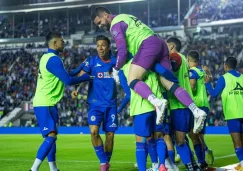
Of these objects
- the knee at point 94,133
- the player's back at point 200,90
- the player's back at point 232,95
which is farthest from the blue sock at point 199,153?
the knee at point 94,133

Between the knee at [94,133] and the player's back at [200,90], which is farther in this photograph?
the player's back at [200,90]

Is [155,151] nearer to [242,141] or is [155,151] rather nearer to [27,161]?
[242,141]

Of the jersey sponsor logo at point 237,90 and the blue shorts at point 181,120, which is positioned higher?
the jersey sponsor logo at point 237,90

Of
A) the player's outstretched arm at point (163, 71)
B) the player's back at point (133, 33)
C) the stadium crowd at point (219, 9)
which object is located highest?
the stadium crowd at point (219, 9)

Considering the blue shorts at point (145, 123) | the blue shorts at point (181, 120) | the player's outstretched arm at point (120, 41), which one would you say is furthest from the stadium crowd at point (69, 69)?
the player's outstretched arm at point (120, 41)

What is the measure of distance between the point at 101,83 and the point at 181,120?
201 cm

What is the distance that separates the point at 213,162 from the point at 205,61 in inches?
926

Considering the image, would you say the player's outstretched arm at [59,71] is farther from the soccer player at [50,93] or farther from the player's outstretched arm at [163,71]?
the player's outstretched arm at [163,71]

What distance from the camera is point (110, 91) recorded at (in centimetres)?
937

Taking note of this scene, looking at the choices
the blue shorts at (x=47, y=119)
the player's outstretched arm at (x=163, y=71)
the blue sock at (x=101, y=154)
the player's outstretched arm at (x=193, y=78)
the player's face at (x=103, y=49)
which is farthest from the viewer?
the player's outstretched arm at (x=193, y=78)

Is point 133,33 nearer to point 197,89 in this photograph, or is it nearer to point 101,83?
point 101,83

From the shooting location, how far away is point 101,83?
9383 millimetres

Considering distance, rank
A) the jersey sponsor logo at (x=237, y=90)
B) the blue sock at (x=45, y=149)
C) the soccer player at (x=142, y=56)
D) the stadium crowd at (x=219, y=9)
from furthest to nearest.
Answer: the stadium crowd at (x=219, y=9), the jersey sponsor logo at (x=237, y=90), the blue sock at (x=45, y=149), the soccer player at (x=142, y=56)

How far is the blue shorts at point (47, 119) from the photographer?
339 inches
